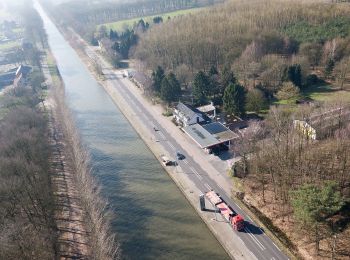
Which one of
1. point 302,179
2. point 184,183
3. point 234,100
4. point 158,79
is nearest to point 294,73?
point 234,100

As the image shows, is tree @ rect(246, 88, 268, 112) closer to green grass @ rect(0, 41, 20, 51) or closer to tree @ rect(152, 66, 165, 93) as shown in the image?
tree @ rect(152, 66, 165, 93)

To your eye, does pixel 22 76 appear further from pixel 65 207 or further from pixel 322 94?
pixel 322 94

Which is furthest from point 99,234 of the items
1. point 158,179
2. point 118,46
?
point 118,46

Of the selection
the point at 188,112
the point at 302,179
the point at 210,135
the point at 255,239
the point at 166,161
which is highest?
the point at 188,112

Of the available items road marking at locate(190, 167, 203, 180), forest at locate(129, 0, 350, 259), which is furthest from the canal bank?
forest at locate(129, 0, 350, 259)

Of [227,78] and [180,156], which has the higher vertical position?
[227,78]

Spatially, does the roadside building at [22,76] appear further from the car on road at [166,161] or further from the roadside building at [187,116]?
the car on road at [166,161]

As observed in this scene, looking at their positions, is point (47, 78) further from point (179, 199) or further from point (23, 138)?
point (179, 199)
